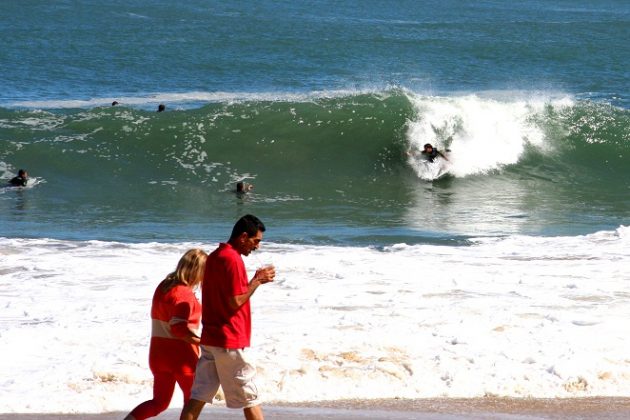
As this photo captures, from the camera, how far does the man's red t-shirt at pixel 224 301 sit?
6457 millimetres

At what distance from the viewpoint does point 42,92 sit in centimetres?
3269

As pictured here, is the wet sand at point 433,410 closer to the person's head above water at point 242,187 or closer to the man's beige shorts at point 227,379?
the man's beige shorts at point 227,379

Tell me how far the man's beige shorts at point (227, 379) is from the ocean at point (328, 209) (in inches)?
65.6

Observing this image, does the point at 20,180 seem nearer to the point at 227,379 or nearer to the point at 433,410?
the point at 433,410

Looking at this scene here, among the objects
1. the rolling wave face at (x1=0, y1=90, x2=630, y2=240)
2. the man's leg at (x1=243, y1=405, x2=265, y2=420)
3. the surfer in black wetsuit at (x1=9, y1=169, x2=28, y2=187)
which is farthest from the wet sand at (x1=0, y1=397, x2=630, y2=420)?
the surfer in black wetsuit at (x1=9, y1=169, x2=28, y2=187)

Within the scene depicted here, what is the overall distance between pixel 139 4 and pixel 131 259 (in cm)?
4858

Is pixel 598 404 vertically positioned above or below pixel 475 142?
below

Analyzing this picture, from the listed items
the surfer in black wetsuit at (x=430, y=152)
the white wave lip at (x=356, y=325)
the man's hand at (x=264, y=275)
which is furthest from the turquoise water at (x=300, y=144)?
the man's hand at (x=264, y=275)

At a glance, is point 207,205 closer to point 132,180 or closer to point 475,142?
point 132,180

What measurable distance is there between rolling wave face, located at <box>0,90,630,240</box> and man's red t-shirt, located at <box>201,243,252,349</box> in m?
10.0

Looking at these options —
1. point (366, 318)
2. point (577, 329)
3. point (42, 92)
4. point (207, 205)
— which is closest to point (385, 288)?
point (366, 318)

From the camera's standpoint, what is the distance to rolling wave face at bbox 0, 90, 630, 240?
1856 cm

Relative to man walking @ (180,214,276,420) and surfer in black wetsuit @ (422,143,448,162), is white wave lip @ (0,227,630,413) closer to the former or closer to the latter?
man walking @ (180,214,276,420)

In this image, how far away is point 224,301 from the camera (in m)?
6.49
